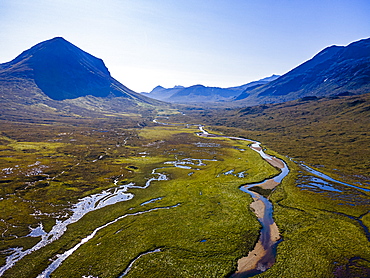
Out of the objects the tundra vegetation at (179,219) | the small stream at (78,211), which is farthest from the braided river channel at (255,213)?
the tundra vegetation at (179,219)

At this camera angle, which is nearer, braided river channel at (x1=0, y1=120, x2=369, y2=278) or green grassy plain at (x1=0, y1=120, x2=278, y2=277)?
green grassy plain at (x1=0, y1=120, x2=278, y2=277)

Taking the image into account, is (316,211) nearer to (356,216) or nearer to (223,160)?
(356,216)

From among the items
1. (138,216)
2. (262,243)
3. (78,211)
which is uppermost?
(78,211)

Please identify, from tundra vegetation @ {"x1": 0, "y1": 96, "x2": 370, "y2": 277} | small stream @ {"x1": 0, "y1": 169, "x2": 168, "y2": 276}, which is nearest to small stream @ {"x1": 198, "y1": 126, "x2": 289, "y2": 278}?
tundra vegetation @ {"x1": 0, "y1": 96, "x2": 370, "y2": 277}

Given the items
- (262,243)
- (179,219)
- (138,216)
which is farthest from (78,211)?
(262,243)

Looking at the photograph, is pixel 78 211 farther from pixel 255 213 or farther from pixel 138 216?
pixel 255 213

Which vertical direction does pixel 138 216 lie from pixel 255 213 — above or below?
above

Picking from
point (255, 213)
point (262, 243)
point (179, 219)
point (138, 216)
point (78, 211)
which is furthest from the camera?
point (78, 211)

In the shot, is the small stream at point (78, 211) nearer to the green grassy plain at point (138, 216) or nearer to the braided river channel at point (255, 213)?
the braided river channel at point (255, 213)

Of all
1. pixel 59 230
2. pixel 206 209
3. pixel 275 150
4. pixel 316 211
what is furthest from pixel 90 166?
pixel 275 150

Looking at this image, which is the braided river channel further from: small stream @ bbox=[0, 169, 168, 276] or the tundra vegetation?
the tundra vegetation

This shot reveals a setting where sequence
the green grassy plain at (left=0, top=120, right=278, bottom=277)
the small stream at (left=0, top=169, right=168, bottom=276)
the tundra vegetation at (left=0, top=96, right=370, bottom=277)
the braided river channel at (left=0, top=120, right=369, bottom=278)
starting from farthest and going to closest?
the small stream at (left=0, top=169, right=168, bottom=276) → the braided river channel at (left=0, top=120, right=369, bottom=278) → the green grassy plain at (left=0, top=120, right=278, bottom=277) → the tundra vegetation at (left=0, top=96, right=370, bottom=277)
